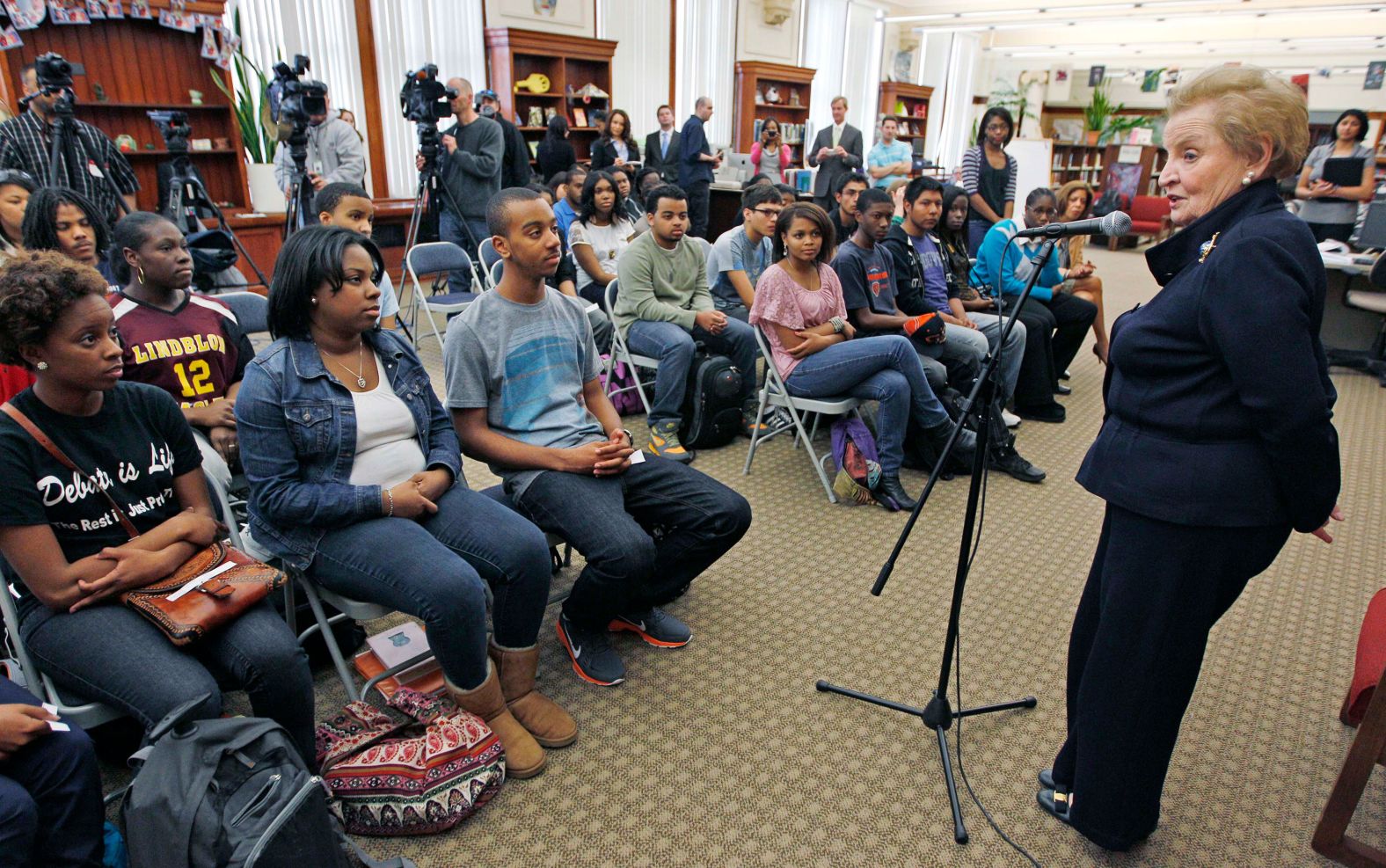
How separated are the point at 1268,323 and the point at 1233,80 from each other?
40cm

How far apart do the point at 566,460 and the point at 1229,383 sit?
4.97 feet

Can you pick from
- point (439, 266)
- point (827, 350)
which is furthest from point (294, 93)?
Answer: point (827, 350)

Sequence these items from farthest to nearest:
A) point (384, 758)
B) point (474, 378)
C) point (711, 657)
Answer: point (711, 657)
point (474, 378)
point (384, 758)

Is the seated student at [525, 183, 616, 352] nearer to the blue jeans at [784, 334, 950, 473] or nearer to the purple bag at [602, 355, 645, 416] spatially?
the purple bag at [602, 355, 645, 416]

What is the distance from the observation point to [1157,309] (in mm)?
1376

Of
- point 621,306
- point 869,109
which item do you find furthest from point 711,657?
point 869,109

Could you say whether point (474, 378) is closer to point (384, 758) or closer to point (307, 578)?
point (307, 578)

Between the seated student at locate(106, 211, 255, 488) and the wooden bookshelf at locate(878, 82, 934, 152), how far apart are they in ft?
43.2

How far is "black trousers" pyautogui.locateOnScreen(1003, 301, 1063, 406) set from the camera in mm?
4418

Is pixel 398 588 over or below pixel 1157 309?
below

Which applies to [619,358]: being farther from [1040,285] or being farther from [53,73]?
[53,73]

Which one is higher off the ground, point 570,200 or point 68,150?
point 68,150

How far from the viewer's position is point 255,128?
6.58m

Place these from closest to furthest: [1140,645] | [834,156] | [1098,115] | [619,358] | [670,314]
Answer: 1. [1140,645]
2. [670,314]
3. [619,358]
4. [834,156]
5. [1098,115]
